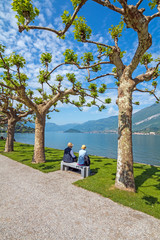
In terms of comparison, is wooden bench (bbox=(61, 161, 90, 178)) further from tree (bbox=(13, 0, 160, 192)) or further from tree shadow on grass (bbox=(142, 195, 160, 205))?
tree shadow on grass (bbox=(142, 195, 160, 205))

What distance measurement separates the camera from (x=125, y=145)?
7.80 m

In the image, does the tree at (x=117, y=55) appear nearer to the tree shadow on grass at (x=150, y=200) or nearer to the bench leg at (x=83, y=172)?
the tree shadow on grass at (x=150, y=200)

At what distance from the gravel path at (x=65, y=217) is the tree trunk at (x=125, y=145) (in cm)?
159

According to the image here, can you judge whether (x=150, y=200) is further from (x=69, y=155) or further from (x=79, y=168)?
(x=69, y=155)

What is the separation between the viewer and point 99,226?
15.8 feet

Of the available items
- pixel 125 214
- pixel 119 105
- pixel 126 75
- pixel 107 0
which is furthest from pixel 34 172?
pixel 107 0

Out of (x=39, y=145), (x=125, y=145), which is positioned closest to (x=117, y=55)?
(x=125, y=145)

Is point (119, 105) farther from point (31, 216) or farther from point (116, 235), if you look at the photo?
point (31, 216)

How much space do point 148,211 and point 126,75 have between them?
7070 millimetres

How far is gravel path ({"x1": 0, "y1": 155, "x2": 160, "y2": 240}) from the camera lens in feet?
14.4

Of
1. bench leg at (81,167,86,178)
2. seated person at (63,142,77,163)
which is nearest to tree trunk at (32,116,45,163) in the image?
seated person at (63,142,77,163)

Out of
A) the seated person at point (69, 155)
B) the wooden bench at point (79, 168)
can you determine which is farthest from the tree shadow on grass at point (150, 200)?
the seated person at point (69, 155)

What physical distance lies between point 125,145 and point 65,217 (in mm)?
4667

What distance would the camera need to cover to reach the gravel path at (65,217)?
4.40 meters
